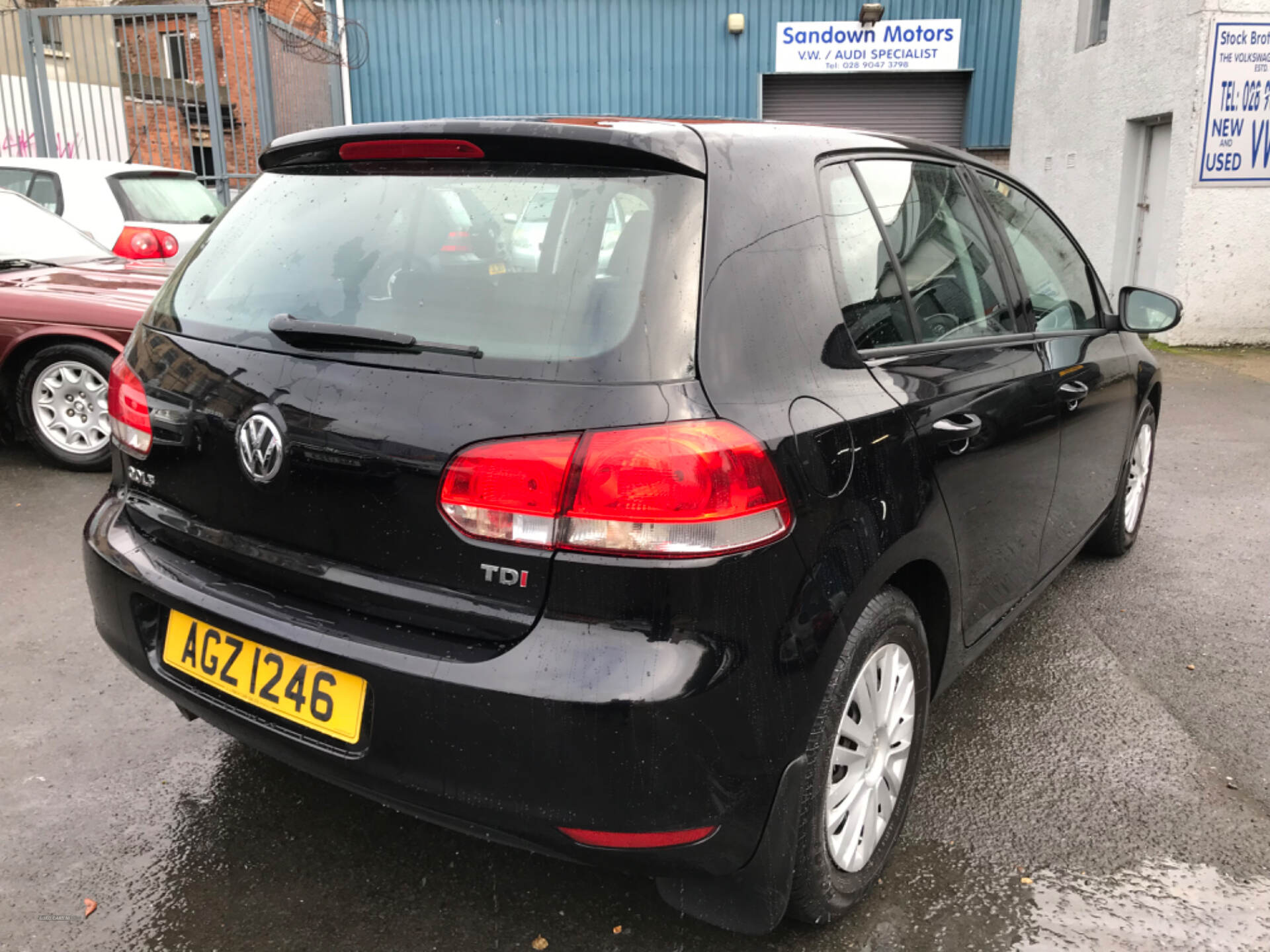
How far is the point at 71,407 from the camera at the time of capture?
5.54 m

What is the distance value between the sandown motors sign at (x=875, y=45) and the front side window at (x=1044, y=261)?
15.5 meters

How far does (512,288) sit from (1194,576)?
11.7 feet

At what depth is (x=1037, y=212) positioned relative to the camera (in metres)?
3.56

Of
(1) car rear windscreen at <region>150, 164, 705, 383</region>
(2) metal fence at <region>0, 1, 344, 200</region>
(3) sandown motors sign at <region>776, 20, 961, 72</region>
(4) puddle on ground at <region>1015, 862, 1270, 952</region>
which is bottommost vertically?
(4) puddle on ground at <region>1015, 862, 1270, 952</region>

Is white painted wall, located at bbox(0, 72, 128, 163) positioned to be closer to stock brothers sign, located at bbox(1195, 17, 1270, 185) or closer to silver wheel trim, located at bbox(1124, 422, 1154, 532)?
stock brothers sign, located at bbox(1195, 17, 1270, 185)

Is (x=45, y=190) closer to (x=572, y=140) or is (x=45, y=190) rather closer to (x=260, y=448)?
(x=260, y=448)

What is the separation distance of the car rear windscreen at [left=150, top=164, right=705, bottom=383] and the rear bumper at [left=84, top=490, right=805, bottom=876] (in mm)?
481

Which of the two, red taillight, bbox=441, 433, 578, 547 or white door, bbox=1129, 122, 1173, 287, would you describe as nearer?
red taillight, bbox=441, 433, 578, 547

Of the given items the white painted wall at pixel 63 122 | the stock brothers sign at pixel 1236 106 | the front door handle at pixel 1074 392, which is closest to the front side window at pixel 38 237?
the front door handle at pixel 1074 392

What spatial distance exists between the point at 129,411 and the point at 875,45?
58.4 ft

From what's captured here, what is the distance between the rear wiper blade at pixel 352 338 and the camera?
74.9 inches

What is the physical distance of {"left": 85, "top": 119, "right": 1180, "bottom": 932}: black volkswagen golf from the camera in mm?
1740

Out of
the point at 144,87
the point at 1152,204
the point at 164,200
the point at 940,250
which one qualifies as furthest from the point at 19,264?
the point at 1152,204

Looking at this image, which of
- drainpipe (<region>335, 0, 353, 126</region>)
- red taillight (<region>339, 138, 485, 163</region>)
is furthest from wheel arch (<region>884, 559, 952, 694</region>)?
drainpipe (<region>335, 0, 353, 126</region>)
